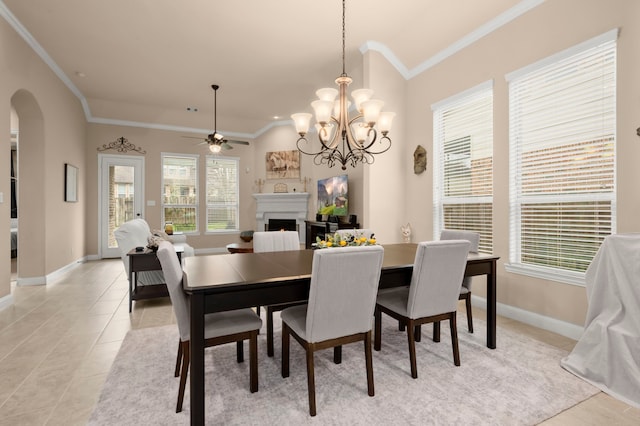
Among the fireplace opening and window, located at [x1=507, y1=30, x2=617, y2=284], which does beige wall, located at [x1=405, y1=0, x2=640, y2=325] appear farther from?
the fireplace opening

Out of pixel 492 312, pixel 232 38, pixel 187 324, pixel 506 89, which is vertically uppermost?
pixel 232 38

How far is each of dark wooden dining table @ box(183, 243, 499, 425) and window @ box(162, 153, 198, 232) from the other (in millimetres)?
5715

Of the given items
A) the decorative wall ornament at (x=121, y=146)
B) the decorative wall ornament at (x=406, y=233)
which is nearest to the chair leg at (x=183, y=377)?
the decorative wall ornament at (x=406, y=233)

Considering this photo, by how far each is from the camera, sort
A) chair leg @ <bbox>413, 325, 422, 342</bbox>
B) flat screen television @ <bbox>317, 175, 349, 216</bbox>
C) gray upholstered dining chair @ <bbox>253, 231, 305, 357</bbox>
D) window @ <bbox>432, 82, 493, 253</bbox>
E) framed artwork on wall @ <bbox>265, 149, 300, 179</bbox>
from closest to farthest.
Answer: chair leg @ <bbox>413, 325, 422, 342</bbox> → gray upholstered dining chair @ <bbox>253, 231, 305, 357</bbox> → window @ <bbox>432, 82, 493, 253</bbox> → flat screen television @ <bbox>317, 175, 349, 216</bbox> → framed artwork on wall @ <bbox>265, 149, 300, 179</bbox>

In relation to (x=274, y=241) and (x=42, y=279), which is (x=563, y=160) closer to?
(x=274, y=241)

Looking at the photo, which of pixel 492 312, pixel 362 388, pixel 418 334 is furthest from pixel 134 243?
pixel 492 312

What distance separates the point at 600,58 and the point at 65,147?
23.5ft

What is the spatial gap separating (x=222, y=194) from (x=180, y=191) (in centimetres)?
97

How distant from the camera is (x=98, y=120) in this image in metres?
6.82

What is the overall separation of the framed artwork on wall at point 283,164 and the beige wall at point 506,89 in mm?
3561

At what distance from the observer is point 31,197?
446cm

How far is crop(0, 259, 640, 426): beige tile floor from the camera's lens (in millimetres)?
1768

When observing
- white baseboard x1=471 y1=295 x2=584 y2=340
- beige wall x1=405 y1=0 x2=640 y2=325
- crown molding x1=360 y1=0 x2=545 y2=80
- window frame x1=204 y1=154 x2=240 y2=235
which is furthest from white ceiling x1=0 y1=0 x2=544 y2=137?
white baseboard x1=471 y1=295 x2=584 y2=340

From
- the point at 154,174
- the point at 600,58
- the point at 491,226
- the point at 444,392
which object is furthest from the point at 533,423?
the point at 154,174
